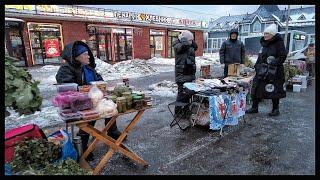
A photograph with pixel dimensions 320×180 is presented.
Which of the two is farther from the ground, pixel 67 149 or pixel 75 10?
pixel 75 10

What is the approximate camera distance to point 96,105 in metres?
3.13

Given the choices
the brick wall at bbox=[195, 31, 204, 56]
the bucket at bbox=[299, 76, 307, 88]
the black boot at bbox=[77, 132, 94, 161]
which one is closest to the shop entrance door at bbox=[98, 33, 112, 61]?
the brick wall at bbox=[195, 31, 204, 56]

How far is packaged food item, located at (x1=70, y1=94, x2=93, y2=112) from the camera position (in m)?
2.95

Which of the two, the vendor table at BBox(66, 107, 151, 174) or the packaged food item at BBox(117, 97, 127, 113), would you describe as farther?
the packaged food item at BBox(117, 97, 127, 113)

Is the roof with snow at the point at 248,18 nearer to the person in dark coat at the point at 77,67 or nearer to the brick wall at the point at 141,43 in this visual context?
the brick wall at the point at 141,43

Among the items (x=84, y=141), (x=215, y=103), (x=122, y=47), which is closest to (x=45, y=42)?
(x=122, y=47)

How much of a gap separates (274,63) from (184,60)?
6.06ft

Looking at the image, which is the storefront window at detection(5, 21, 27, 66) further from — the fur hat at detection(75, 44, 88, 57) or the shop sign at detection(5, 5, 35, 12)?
the fur hat at detection(75, 44, 88, 57)

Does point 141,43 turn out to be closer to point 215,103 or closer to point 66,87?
point 215,103

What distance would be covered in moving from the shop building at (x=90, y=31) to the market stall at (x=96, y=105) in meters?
13.7

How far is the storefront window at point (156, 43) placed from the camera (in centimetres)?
2305

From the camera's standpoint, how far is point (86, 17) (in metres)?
17.6

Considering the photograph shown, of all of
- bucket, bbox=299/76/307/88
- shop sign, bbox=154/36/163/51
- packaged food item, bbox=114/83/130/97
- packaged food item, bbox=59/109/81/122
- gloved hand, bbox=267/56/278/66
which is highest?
shop sign, bbox=154/36/163/51

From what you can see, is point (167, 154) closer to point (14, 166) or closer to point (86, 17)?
point (14, 166)
